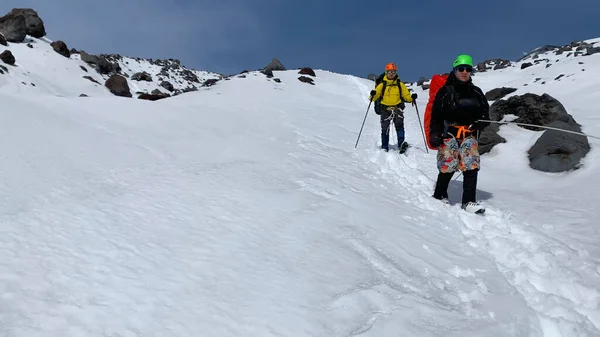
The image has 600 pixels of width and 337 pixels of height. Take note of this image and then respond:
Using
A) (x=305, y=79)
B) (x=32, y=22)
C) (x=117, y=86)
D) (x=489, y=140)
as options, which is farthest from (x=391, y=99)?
(x=32, y=22)

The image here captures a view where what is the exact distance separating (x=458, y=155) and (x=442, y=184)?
501mm

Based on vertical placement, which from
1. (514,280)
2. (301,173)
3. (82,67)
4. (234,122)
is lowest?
(514,280)

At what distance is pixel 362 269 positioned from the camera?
3.30 m

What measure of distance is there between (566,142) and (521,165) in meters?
1.08

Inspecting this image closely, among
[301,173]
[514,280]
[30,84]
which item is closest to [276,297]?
[514,280]

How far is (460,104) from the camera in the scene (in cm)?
607

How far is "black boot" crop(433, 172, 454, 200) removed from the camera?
627 centimetres

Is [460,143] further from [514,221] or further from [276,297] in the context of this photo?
[276,297]

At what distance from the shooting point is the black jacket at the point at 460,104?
6.07 meters

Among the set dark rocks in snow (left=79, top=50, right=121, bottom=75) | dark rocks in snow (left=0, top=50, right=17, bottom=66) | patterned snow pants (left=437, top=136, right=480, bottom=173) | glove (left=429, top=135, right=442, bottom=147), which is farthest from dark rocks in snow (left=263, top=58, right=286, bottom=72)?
patterned snow pants (left=437, top=136, right=480, bottom=173)

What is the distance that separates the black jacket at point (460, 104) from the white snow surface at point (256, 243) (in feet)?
4.24

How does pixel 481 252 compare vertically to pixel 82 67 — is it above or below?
below

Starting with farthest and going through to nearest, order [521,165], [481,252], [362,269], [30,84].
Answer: [30,84] < [521,165] < [481,252] < [362,269]

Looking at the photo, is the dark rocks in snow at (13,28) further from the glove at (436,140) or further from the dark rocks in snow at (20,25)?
the glove at (436,140)
